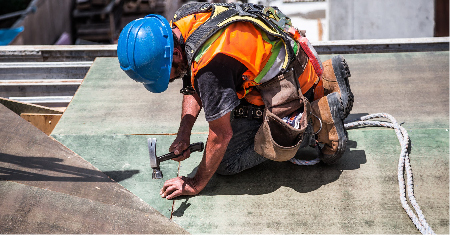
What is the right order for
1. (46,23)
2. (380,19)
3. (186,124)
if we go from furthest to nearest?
(46,23), (380,19), (186,124)

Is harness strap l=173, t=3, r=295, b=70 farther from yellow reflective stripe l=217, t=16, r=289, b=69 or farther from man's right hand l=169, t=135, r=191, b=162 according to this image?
man's right hand l=169, t=135, r=191, b=162

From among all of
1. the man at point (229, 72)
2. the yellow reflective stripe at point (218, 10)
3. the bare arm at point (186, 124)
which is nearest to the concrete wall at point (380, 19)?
the man at point (229, 72)

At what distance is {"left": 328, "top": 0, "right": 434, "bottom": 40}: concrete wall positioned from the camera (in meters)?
7.86

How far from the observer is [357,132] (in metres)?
3.91

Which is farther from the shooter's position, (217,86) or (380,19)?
(380,19)

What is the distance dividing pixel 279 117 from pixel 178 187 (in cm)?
83

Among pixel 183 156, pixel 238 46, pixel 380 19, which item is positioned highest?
pixel 238 46

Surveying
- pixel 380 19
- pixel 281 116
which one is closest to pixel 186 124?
pixel 281 116

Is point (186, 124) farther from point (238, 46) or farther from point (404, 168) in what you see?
point (404, 168)

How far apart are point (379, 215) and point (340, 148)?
533mm

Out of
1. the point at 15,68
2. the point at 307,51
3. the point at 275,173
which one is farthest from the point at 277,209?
the point at 15,68

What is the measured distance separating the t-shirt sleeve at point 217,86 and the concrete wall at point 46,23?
8.64 m

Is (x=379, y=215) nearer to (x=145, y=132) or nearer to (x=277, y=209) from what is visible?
(x=277, y=209)

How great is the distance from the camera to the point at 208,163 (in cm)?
299
